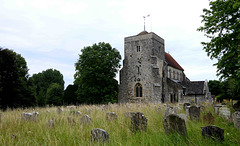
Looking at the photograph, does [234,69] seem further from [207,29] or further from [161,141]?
[161,141]

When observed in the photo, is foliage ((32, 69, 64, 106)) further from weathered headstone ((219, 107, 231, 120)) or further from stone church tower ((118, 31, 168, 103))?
weathered headstone ((219, 107, 231, 120))

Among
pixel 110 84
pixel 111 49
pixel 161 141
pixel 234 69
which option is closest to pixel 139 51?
pixel 111 49

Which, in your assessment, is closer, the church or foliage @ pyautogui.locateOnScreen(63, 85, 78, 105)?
the church

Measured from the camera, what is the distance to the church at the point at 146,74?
2547 centimetres

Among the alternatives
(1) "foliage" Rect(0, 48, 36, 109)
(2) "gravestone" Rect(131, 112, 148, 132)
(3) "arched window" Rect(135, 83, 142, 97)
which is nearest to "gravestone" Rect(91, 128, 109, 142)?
(2) "gravestone" Rect(131, 112, 148, 132)

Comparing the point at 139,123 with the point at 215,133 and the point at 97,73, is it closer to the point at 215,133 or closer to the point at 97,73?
the point at 215,133

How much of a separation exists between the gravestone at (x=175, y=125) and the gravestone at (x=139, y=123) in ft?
2.60

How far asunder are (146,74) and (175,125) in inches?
865

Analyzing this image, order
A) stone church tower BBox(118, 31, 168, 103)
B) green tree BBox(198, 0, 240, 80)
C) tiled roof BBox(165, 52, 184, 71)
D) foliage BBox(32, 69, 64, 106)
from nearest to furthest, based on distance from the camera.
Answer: green tree BBox(198, 0, 240, 80) < stone church tower BBox(118, 31, 168, 103) < tiled roof BBox(165, 52, 184, 71) < foliage BBox(32, 69, 64, 106)

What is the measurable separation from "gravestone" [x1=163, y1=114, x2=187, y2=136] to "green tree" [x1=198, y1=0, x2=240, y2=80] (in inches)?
346

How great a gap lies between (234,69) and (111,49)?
17862 millimetres

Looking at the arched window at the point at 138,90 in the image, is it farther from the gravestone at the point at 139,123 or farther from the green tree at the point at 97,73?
the gravestone at the point at 139,123

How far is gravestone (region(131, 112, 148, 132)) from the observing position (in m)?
4.98

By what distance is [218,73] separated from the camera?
12719 millimetres
